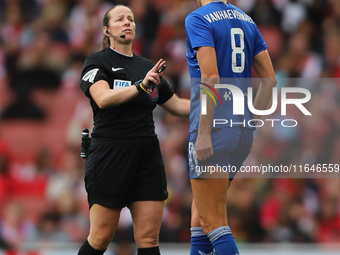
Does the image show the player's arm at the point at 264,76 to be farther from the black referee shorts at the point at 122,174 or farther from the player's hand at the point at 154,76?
the black referee shorts at the point at 122,174

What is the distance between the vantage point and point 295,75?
8.19 meters

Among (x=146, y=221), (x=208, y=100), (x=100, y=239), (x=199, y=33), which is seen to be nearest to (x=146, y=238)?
(x=146, y=221)

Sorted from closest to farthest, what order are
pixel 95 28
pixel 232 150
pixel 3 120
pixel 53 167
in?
pixel 232 150 → pixel 53 167 → pixel 3 120 → pixel 95 28

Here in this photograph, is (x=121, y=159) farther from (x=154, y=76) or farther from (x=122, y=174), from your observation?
(x=154, y=76)

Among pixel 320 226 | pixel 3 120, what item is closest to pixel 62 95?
pixel 3 120

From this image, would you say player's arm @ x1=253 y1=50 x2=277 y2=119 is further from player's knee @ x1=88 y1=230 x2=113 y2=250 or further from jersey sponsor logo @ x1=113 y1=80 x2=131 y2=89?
player's knee @ x1=88 y1=230 x2=113 y2=250

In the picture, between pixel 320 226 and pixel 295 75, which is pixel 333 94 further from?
pixel 320 226

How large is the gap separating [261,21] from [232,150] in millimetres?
6003

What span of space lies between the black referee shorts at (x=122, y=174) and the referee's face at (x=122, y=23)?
2.54 ft

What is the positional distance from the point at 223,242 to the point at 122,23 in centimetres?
171

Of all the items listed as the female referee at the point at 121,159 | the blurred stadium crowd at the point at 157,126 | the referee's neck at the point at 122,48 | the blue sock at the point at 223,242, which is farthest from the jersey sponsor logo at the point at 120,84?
the blurred stadium crowd at the point at 157,126

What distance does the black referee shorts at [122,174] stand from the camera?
3771 millimetres

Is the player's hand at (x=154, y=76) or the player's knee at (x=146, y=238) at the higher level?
the player's hand at (x=154, y=76)

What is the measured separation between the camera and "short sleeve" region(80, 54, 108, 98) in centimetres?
368
